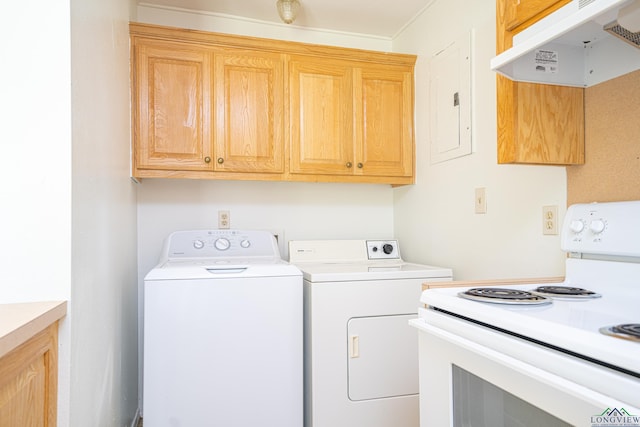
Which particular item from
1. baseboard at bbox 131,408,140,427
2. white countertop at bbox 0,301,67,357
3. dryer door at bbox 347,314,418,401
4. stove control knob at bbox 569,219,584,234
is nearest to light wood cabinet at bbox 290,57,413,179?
dryer door at bbox 347,314,418,401

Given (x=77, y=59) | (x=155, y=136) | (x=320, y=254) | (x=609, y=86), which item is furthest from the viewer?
(x=320, y=254)

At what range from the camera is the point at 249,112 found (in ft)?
7.23

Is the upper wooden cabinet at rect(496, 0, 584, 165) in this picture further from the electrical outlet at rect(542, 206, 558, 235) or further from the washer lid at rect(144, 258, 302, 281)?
the washer lid at rect(144, 258, 302, 281)

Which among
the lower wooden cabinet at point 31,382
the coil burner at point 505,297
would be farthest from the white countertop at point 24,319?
the coil burner at point 505,297

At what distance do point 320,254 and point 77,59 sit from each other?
1.68 metres

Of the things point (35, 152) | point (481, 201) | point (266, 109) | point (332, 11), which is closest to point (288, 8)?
point (332, 11)

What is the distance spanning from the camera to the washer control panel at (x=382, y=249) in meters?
2.53

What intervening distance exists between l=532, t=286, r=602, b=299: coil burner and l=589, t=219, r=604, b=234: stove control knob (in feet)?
0.60

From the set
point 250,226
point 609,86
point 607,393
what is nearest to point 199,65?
point 250,226

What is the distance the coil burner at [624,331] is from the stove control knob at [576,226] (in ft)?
1.77

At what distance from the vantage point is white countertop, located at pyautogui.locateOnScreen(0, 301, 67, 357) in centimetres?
69

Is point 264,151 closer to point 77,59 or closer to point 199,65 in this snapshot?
point 199,65

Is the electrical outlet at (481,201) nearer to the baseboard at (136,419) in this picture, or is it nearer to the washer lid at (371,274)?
the washer lid at (371,274)

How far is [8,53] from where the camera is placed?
944 millimetres
